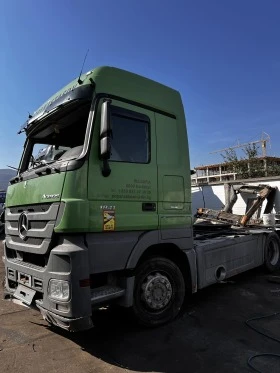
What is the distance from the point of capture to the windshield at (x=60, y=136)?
4324mm

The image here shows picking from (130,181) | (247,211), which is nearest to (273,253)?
(247,211)

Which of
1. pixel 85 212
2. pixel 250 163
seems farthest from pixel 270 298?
pixel 250 163

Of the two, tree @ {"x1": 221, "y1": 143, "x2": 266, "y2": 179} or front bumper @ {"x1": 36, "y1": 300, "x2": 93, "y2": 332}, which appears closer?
front bumper @ {"x1": 36, "y1": 300, "x2": 93, "y2": 332}

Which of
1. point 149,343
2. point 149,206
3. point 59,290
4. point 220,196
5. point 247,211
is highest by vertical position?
point 220,196

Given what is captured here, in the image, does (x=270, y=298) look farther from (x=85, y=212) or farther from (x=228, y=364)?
(x=85, y=212)

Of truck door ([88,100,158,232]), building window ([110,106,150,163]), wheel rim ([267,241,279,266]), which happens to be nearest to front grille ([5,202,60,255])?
truck door ([88,100,158,232])

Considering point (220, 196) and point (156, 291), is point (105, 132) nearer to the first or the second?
point (156, 291)

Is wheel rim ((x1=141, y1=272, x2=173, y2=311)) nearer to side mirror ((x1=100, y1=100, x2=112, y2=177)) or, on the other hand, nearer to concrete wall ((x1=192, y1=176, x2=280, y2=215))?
side mirror ((x1=100, y1=100, x2=112, y2=177))

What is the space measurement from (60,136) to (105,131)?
1.18 m

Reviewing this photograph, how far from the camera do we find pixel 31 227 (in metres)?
4.40

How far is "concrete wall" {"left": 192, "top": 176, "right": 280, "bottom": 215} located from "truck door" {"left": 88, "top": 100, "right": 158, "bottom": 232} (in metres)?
7.22

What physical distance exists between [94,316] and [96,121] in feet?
9.87

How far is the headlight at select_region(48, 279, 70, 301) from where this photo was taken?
3.70 metres

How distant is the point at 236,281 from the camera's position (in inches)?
287
